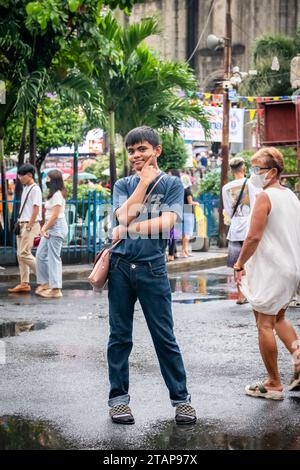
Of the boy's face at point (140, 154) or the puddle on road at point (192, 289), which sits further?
the puddle on road at point (192, 289)

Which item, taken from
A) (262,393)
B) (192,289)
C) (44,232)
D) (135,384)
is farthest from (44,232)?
(262,393)

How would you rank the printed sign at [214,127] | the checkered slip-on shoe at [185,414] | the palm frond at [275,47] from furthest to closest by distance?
the palm frond at [275,47]
the printed sign at [214,127]
the checkered slip-on shoe at [185,414]

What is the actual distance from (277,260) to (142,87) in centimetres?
1397

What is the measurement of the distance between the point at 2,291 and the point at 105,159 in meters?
19.4

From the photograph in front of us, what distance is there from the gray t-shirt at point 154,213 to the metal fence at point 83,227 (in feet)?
35.4

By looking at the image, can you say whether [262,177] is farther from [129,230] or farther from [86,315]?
[86,315]

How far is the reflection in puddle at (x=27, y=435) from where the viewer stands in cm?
556

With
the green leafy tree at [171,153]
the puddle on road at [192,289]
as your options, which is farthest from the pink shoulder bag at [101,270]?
the green leafy tree at [171,153]

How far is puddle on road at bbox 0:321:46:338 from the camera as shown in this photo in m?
9.61

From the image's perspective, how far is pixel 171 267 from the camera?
57.0 feet

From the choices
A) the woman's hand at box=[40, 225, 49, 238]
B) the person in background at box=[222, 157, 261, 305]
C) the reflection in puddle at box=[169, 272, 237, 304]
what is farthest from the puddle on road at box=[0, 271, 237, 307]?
the person in background at box=[222, 157, 261, 305]

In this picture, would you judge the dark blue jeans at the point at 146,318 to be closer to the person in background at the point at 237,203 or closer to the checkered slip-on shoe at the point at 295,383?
the checkered slip-on shoe at the point at 295,383

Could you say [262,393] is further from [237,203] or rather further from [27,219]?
[27,219]

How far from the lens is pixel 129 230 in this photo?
6.11 meters
